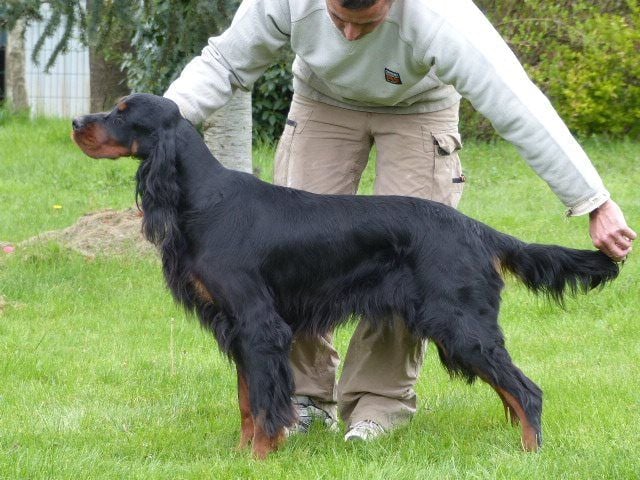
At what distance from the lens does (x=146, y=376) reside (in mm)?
5082

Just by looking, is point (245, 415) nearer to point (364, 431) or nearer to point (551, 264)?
point (364, 431)

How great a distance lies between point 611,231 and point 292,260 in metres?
1.20

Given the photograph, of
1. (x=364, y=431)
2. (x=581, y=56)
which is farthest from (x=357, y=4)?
(x=581, y=56)

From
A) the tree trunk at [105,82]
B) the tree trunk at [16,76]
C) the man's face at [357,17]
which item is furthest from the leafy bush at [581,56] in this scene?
the man's face at [357,17]

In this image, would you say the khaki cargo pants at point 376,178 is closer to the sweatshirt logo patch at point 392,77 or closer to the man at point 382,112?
the man at point 382,112

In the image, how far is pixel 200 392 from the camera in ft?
16.0

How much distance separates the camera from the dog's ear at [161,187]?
3811 mm

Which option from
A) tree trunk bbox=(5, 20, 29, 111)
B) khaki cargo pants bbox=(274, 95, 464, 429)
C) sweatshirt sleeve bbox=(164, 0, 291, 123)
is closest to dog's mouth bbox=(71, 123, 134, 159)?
sweatshirt sleeve bbox=(164, 0, 291, 123)

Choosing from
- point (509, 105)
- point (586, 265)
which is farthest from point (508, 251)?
point (509, 105)

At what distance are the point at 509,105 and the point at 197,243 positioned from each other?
1271 millimetres

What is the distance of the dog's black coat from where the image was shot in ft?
12.5

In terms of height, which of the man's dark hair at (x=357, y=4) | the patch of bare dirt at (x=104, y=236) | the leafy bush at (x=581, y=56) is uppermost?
the man's dark hair at (x=357, y=4)

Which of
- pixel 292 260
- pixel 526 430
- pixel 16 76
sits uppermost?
pixel 292 260

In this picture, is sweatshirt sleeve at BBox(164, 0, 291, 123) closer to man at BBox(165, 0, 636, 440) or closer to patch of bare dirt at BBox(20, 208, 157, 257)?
man at BBox(165, 0, 636, 440)
